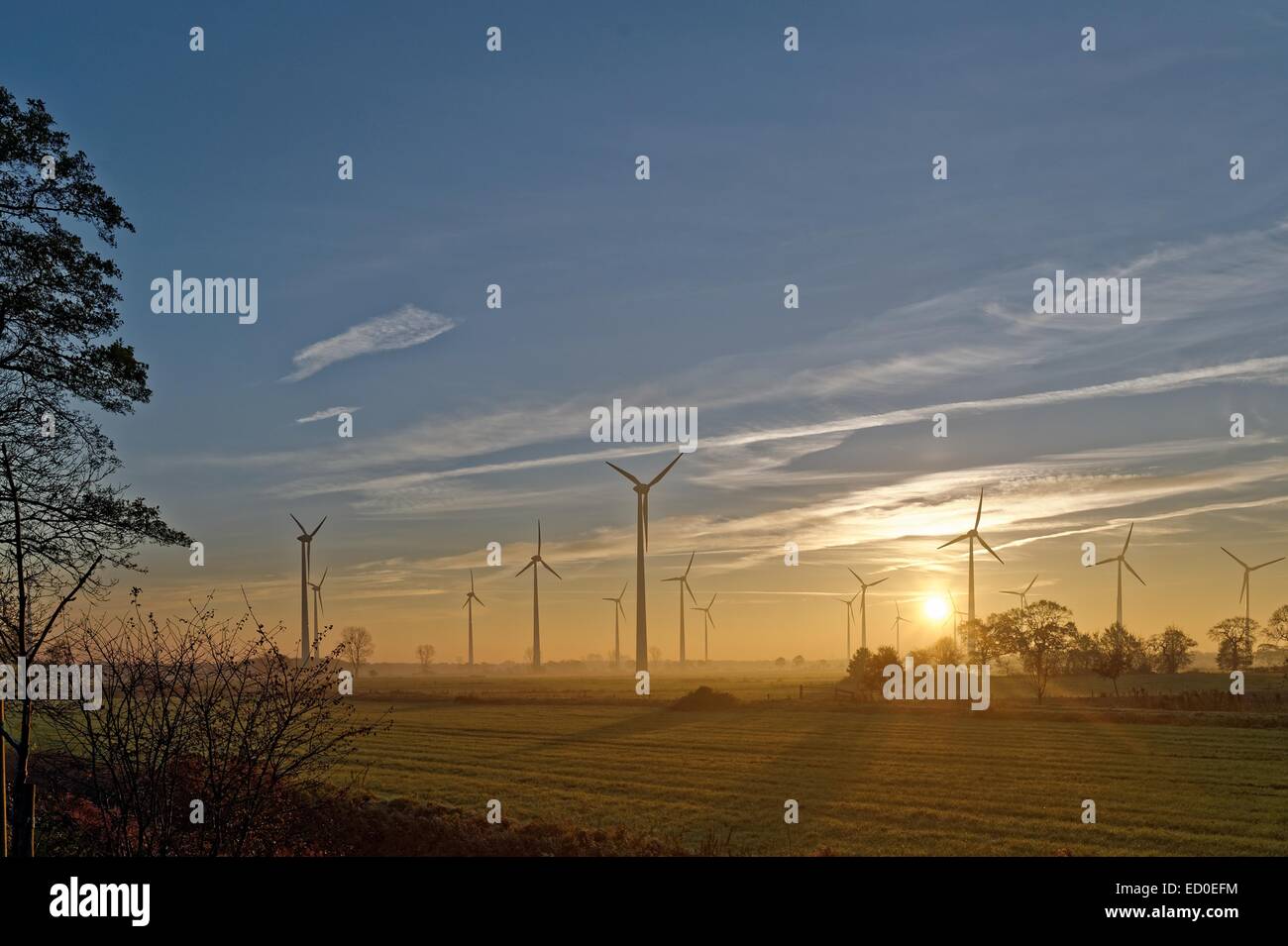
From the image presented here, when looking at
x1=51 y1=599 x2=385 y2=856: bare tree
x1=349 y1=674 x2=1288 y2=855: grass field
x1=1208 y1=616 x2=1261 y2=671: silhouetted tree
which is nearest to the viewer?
x1=51 y1=599 x2=385 y2=856: bare tree

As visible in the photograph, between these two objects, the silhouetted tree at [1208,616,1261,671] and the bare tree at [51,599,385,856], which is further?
the silhouetted tree at [1208,616,1261,671]

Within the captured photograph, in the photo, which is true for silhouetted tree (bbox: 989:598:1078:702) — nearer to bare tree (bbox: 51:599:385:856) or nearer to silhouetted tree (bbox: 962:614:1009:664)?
silhouetted tree (bbox: 962:614:1009:664)

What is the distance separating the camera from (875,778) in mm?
48406

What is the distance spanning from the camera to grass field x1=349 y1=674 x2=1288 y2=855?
34156 millimetres

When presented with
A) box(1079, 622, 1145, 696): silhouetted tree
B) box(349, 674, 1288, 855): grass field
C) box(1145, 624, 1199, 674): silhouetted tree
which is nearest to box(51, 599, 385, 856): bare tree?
box(349, 674, 1288, 855): grass field

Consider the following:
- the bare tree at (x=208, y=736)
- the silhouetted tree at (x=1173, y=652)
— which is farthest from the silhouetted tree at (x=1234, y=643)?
the bare tree at (x=208, y=736)

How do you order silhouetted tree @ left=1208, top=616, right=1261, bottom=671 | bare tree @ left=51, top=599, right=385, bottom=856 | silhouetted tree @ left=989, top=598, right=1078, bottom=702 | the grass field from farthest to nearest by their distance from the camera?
1. silhouetted tree @ left=1208, top=616, right=1261, bottom=671
2. silhouetted tree @ left=989, top=598, right=1078, bottom=702
3. the grass field
4. bare tree @ left=51, top=599, right=385, bottom=856

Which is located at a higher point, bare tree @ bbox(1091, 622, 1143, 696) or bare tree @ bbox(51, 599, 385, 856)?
bare tree @ bbox(51, 599, 385, 856)

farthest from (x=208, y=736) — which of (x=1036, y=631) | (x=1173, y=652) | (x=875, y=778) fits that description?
(x=1173, y=652)

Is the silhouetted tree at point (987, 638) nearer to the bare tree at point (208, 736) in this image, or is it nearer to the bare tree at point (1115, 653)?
the bare tree at point (1115, 653)

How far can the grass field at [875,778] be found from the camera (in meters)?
34.2

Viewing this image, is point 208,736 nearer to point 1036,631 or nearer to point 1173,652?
point 1036,631

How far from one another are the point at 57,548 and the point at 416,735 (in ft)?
164
